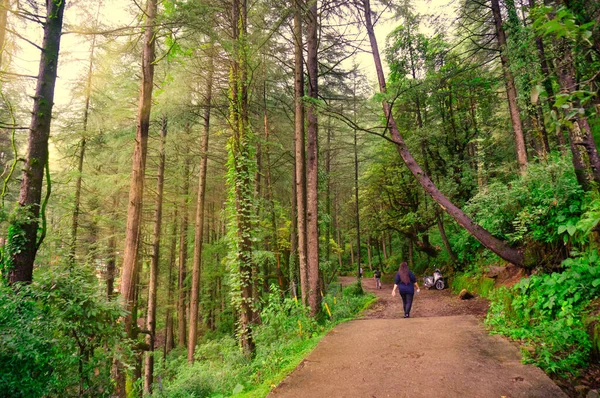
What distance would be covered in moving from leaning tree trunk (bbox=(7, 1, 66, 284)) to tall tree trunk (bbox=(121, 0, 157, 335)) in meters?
2.01

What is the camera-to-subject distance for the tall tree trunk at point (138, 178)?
676cm

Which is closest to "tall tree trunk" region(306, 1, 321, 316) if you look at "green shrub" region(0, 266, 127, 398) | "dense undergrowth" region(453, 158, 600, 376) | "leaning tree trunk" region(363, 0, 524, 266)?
"leaning tree trunk" region(363, 0, 524, 266)

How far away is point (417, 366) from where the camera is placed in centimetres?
434

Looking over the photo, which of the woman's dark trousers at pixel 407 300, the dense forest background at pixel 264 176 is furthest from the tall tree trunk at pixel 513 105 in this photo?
the woman's dark trousers at pixel 407 300

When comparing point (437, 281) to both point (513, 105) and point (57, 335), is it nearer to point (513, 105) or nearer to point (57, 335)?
point (513, 105)

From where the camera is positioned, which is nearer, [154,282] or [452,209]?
[452,209]

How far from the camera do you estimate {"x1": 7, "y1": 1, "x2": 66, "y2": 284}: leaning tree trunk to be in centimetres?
435

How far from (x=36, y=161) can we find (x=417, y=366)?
22.6 ft

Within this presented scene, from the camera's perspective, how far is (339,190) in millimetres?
32375

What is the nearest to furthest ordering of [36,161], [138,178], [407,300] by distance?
1. [36,161]
2. [138,178]
3. [407,300]

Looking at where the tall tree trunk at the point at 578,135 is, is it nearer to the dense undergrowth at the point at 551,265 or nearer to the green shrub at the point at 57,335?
the dense undergrowth at the point at 551,265

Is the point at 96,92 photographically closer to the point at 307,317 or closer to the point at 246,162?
the point at 246,162

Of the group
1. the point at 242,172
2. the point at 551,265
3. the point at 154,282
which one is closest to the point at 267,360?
the point at 242,172

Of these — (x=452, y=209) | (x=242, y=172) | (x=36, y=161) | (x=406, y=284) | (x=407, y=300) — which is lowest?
(x=407, y=300)
